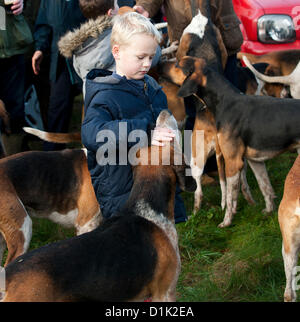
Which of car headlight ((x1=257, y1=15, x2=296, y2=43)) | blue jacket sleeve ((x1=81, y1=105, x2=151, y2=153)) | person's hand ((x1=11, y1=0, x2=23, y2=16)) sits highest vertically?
blue jacket sleeve ((x1=81, y1=105, x2=151, y2=153))

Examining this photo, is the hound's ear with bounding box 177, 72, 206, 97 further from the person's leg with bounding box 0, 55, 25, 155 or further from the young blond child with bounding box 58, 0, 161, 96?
the person's leg with bounding box 0, 55, 25, 155

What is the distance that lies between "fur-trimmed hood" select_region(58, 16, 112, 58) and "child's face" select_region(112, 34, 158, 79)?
4.92 ft

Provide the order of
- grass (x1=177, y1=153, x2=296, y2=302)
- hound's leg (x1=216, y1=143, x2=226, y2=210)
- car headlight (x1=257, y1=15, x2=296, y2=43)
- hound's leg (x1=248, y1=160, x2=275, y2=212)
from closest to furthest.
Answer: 1. grass (x1=177, y1=153, x2=296, y2=302)
2. hound's leg (x1=248, y1=160, x2=275, y2=212)
3. hound's leg (x1=216, y1=143, x2=226, y2=210)
4. car headlight (x1=257, y1=15, x2=296, y2=43)

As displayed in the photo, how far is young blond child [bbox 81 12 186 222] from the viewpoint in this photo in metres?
2.89

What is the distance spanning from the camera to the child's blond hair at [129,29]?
2889 mm

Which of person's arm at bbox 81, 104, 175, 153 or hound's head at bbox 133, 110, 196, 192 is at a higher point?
person's arm at bbox 81, 104, 175, 153

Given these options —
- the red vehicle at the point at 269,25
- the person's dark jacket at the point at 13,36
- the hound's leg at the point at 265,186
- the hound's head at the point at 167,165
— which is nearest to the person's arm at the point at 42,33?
the person's dark jacket at the point at 13,36

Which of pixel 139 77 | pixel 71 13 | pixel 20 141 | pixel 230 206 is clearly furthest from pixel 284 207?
pixel 20 141

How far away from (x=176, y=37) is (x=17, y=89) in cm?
194

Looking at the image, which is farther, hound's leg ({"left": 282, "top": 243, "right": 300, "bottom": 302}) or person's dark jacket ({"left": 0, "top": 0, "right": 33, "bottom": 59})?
person's dark jacket ({"left": 0, "top": 0, "right": 33, "bottom": 59})

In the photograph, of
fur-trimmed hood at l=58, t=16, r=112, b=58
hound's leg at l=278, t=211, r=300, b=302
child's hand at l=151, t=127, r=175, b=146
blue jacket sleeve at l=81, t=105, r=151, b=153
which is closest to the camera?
child's hand at l=151, t=127, r=175, b=146

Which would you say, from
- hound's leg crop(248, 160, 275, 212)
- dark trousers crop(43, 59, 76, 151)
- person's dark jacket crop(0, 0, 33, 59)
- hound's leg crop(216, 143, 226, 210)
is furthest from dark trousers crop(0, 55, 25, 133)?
hound's leg crop(248, 160, 275, 212)

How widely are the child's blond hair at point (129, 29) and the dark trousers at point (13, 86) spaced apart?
329cm

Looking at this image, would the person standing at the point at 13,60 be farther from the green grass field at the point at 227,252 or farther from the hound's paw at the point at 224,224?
the hound's paw at the point at 224,224
